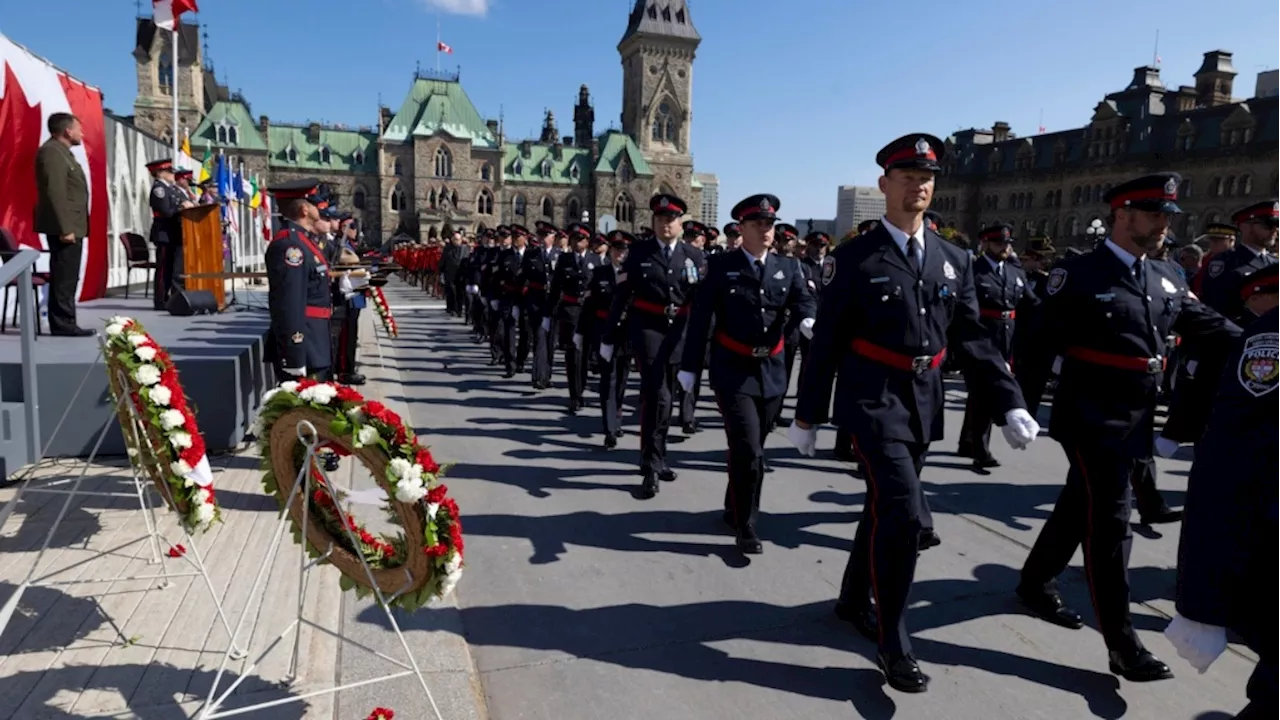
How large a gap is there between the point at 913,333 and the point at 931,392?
31 cm

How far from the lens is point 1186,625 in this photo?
219 cm

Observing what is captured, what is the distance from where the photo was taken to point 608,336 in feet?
24.8

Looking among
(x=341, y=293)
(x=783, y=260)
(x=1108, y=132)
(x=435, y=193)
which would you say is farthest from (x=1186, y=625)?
(x=435, y=193)

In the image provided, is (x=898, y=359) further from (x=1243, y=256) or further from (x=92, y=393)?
(x=92, y=393)

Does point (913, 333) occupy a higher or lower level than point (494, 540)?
higher

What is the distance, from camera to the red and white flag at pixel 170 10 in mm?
14320

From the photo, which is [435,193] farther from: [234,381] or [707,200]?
[707,200]

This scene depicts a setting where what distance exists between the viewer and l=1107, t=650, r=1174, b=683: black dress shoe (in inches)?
139

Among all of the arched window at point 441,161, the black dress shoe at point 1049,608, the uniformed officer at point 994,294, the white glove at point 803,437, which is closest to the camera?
the white glove at point 803,437

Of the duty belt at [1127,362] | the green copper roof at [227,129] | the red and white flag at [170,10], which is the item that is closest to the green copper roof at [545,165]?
the green copper roof at [227,129]

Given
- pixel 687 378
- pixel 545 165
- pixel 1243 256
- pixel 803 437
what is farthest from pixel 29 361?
pixel 545 165

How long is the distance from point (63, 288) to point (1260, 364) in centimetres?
981

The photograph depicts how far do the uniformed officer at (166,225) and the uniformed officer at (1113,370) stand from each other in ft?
37.7

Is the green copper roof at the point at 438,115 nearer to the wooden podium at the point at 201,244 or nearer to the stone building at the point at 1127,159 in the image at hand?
the stone building at the point at 1127,159
